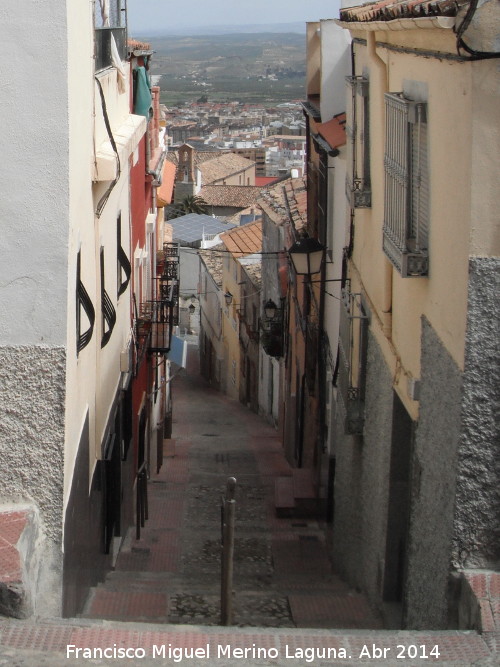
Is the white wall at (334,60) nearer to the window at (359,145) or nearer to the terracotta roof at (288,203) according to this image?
the window at (359,145)

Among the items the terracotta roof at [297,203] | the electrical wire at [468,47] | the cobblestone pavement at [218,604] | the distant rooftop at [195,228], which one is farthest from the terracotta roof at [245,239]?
the electrical wire at [468,47]

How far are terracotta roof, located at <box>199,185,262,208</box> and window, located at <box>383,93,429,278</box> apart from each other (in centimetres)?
6136

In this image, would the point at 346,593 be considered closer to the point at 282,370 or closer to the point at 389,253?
the point at 389,253

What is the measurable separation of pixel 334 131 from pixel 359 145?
2672 mm

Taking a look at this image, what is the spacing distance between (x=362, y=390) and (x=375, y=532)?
1.69 m

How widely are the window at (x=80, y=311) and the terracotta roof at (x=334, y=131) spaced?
17.8 ft

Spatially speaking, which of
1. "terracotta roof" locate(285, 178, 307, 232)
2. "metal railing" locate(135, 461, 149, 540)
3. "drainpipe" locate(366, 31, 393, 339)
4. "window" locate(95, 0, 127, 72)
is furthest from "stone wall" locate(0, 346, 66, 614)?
"terracotta roof" locate(285, 178, 307, 232)

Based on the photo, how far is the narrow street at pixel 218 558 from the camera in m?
9.73

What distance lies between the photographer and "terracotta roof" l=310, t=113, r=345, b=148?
516 inches

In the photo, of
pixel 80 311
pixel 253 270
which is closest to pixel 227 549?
pixel 80 311

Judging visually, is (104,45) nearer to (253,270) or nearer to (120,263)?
(120,263)

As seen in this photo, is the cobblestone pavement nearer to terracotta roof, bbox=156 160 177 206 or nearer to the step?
the step

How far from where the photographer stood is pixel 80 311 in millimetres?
7977

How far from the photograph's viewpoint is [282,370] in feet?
77.9
